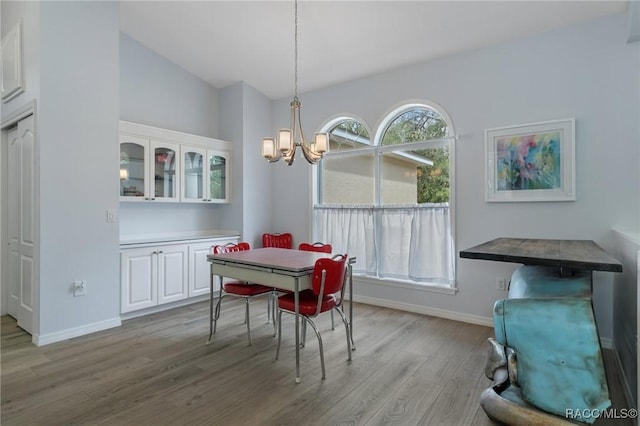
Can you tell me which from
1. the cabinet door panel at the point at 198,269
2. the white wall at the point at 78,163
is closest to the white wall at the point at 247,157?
the cabinet door panel at the point at 198,269

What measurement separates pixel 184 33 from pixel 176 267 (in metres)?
2.77

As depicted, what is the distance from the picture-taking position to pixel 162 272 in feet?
13.0

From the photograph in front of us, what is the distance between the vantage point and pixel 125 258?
3648mm

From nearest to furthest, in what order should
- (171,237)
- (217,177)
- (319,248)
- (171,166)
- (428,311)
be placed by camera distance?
(319,248)
(428,311)
(171,166)
(171,237)
(217,177)

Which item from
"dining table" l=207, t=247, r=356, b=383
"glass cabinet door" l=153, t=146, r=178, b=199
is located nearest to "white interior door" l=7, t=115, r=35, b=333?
"glass cabinet door" l=153, t=146, r=178, b=199

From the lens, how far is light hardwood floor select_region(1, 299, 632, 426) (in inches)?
79.9

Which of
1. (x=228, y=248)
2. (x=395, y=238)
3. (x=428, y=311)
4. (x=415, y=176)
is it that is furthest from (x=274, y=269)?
(x=415, y=176)

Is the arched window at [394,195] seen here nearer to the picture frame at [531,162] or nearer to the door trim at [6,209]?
the picture frame at [531,162]

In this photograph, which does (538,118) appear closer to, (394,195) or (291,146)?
(394,195)

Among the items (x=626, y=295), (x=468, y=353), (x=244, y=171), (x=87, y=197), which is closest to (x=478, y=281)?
(x=468, y=353)

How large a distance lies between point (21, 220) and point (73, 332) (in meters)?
1.27

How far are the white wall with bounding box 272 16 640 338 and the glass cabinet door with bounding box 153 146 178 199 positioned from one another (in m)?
2.58

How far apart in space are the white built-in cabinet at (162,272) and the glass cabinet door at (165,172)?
664 millimetres

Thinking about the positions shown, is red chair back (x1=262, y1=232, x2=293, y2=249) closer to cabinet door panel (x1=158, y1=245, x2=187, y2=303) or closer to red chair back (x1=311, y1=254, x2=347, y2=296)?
cabinet door panel (x1=158, y1=245, x2=187, y2=303)
